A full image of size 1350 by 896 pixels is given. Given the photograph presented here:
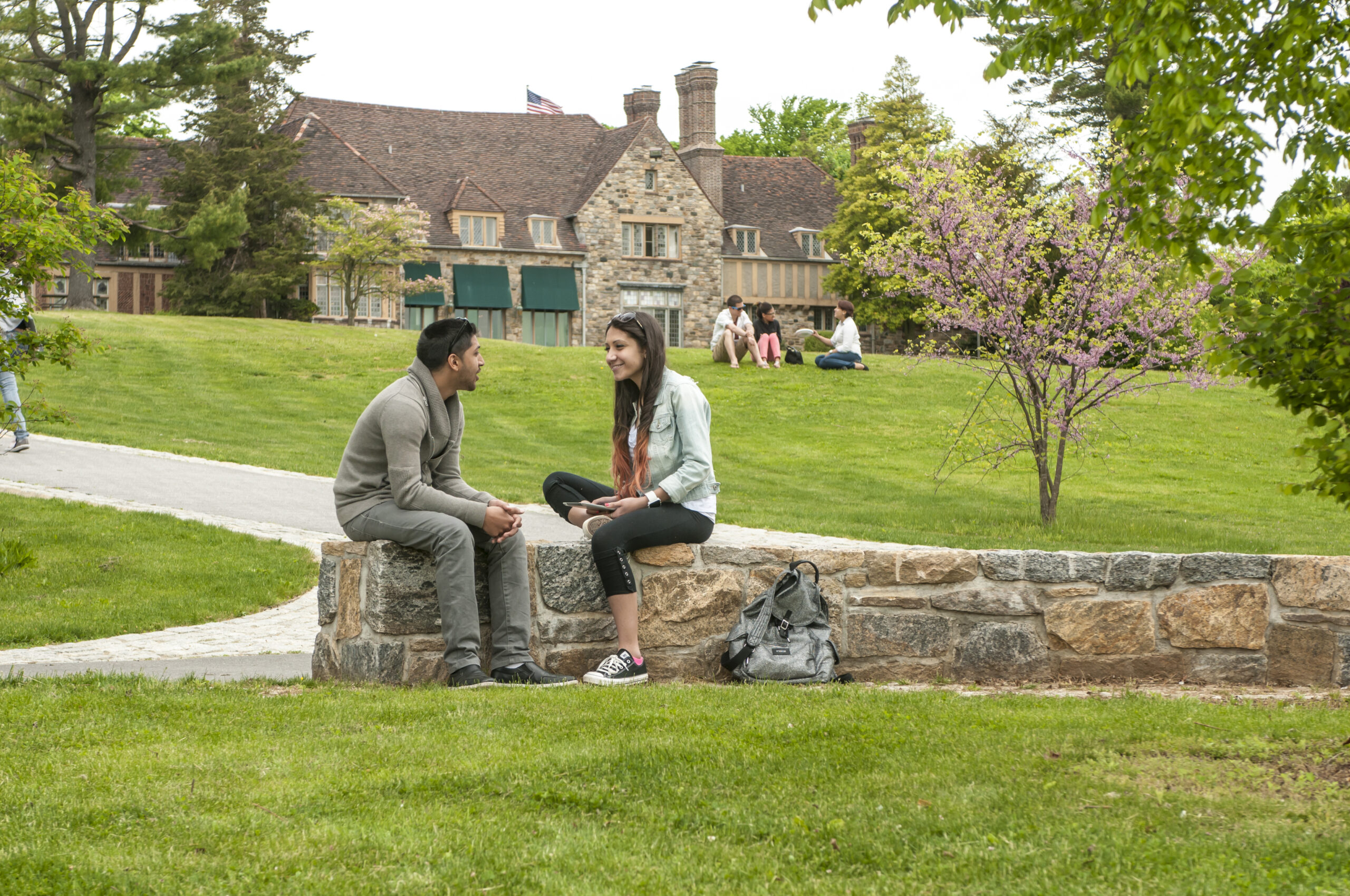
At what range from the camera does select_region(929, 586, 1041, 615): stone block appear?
609cm

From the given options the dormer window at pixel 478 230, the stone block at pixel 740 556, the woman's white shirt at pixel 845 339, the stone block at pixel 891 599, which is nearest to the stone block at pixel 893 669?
the stone block at pixel 891 599

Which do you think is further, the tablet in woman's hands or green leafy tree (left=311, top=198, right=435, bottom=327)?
green leafy tree (left=311, top=198, right=435, bottom=327)

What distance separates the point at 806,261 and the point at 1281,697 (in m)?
48.8

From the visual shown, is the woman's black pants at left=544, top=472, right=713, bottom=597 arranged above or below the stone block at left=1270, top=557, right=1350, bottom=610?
above

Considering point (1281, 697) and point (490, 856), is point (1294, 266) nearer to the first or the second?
point (1281, 697)

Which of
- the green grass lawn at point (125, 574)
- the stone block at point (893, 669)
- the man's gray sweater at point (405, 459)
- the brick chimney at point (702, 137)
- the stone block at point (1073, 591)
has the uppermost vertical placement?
the brick chimney at point (702, 137)

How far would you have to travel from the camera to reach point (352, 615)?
5836 mm

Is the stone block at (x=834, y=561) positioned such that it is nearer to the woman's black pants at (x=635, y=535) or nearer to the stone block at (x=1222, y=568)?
the woman's black pants at (x=635, y=535)

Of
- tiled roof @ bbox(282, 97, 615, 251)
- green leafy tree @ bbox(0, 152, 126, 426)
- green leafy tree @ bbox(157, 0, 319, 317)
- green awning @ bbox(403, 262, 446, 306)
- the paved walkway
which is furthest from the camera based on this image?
tiled roof @ bbox(282, 97, 615, 251)

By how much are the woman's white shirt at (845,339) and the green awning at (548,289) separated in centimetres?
2288

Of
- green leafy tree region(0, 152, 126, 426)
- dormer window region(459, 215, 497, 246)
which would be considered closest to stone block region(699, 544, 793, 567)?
green leafy tree region(0, 152, 126, 426)

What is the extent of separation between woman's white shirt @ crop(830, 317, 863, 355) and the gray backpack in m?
21.4

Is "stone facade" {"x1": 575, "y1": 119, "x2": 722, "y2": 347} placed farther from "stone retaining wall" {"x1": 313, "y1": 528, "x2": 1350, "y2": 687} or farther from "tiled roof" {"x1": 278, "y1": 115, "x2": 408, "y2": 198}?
"stone retaining wall" {"x1": 313, "y1": 528, "x2": 1350, "y2": 687}

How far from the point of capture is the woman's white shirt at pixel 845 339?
26938 mm
